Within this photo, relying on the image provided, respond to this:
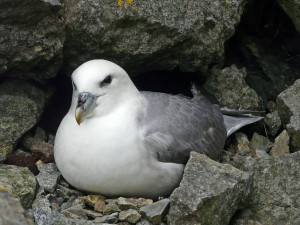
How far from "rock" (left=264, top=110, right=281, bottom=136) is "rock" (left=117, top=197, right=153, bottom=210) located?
1689 mm

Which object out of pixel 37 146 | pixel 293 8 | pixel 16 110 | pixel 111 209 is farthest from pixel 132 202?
pixel 293 8

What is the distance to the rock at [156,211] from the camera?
172 inches

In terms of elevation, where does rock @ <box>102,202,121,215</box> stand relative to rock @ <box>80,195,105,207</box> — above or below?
above

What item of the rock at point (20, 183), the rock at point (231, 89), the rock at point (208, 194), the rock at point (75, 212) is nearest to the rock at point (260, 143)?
the rock at point (231, 89)

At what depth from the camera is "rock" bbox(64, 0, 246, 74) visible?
5.05m

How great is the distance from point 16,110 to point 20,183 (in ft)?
2.74

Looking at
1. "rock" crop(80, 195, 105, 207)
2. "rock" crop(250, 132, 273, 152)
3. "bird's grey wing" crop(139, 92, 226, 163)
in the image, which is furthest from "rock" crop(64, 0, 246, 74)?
"rock" crop(80, 195, 105, 207)

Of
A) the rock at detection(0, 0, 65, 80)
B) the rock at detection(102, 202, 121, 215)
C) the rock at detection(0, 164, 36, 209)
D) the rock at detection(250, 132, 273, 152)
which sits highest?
the rock at detection(0, 0, 65, 80)

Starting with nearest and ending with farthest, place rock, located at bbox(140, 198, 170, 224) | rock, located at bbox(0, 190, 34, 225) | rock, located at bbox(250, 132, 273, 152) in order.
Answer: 1. rock, located at bbox(0, 190, 34, 225)
2. rock, located at bbox(140, 198, 170, 224)
3. rock, located at bbox(250, 132, 273, 152)

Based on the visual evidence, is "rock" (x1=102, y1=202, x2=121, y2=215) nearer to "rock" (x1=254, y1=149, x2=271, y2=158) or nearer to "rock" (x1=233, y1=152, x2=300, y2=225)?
"rock" (x1=233, y1=152, x2=300, y2=225)

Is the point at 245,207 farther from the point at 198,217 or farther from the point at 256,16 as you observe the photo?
the point at 256,16

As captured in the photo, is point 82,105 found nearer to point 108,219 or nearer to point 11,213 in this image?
point 108,219

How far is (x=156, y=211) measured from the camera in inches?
173

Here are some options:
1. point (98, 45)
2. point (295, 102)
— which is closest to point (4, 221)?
point (98, 45)
